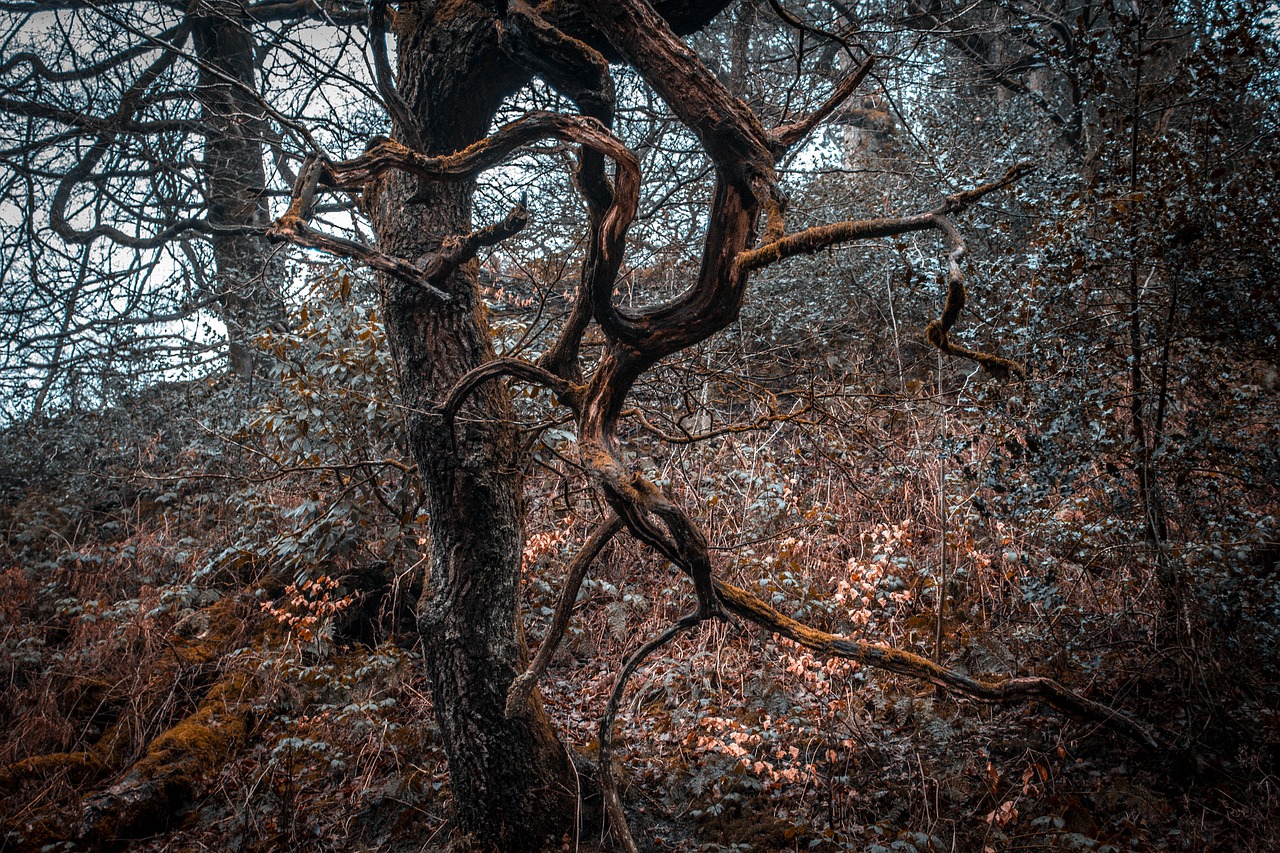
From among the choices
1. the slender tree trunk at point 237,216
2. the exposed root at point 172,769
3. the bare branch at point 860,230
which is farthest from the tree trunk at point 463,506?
the slender tree trunk at point 237,216

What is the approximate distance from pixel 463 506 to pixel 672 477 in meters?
2.33

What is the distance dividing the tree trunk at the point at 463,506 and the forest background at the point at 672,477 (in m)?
0.02

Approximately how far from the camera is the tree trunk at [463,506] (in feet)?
9.55

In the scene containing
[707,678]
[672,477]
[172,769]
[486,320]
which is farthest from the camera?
[672,477]

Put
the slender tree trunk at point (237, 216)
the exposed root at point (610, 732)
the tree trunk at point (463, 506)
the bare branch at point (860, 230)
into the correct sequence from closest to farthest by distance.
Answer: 1. the bare branch at point (860, 230)
2. the exposed root at point (610, 732)
3. the tree trunk at point (463, 506)
4. the slender tree trunk at point (237, 216)

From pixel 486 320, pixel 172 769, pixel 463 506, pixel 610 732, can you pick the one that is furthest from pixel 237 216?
pixel 610 732

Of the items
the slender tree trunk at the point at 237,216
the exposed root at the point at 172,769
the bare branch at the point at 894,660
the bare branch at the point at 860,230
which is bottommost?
the exposed root at the point at 172,769

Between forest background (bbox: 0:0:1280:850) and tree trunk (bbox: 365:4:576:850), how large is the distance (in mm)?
24

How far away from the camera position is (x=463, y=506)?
2922mm

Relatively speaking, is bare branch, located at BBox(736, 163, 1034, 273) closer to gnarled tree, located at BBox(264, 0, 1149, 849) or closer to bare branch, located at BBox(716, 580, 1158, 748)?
gnarled tree, located at BBox(264, 0, 1149, 849)

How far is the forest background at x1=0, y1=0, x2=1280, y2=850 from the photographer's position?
260 centimetres

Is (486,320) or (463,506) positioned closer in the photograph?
(463,506)

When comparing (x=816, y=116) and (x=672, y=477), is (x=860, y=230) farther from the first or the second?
(x=672, y=477)

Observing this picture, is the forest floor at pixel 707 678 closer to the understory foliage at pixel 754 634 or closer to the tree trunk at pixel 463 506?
the understory foliage at pixel 754 634
